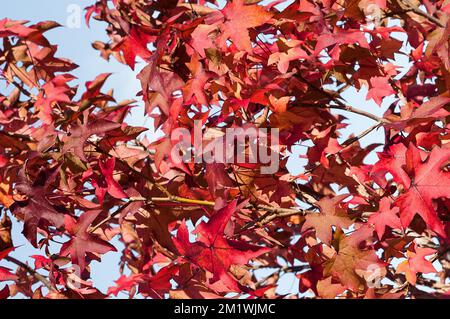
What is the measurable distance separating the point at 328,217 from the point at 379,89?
647 millimetres

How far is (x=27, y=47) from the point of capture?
7.93 feet

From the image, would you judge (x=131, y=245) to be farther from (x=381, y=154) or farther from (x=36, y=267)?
(x=381, y=154)

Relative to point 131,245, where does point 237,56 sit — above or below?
above

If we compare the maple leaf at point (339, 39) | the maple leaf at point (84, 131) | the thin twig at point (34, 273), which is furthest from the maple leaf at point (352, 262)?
the thin twig at point (34, 273)

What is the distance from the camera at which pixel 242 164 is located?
5.86 ft

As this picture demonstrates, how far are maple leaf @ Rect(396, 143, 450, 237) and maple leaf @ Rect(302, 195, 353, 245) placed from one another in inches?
6.7

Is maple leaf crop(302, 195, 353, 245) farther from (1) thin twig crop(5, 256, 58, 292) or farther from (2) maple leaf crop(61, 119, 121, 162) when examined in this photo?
(1) thin twig crop(5, 256, 58, 292)

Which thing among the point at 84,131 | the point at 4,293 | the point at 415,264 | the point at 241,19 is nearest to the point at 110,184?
the point at 84,131

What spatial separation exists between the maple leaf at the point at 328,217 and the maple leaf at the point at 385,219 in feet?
0.23

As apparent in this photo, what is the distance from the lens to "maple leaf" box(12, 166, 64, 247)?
1637mm

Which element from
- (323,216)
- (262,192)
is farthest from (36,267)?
(323,216)

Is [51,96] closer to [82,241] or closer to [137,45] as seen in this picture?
[137,45]

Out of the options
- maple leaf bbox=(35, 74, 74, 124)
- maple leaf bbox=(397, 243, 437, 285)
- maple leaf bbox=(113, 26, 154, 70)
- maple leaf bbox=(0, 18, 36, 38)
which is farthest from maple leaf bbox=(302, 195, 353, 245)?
maple leaf bbox=(0, 18, 36, 38)

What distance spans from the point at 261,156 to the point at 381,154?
0.37 meters
